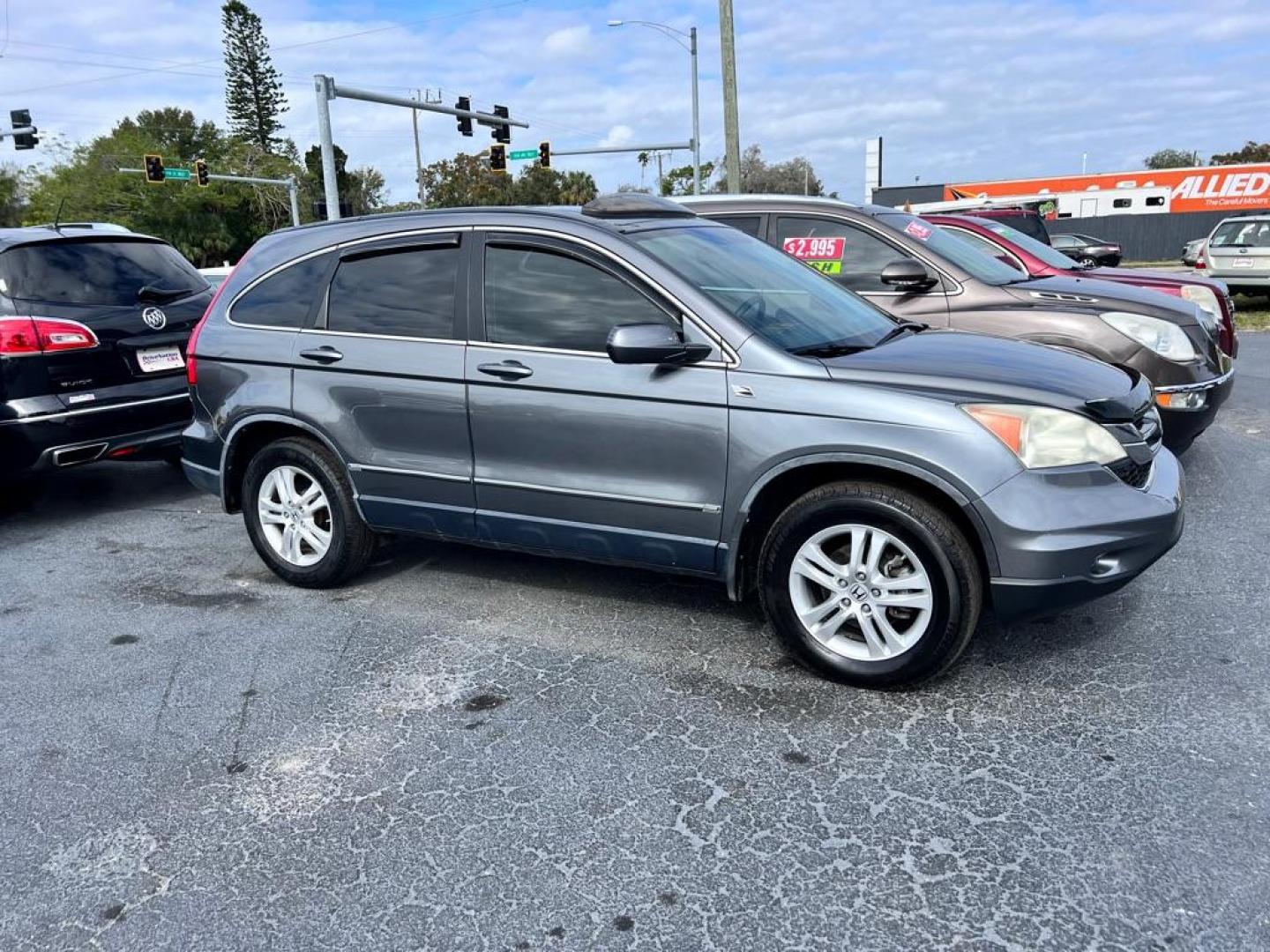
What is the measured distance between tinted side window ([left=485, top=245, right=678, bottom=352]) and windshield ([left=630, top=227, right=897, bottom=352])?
0.23 meters

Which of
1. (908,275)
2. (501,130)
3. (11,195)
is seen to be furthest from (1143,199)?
(11,195)

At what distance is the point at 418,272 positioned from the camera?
445cm

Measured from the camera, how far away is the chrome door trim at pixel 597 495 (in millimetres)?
3804

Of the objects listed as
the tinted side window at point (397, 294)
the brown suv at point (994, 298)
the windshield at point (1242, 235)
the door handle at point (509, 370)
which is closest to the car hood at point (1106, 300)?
the brown suv at point (994, 298)

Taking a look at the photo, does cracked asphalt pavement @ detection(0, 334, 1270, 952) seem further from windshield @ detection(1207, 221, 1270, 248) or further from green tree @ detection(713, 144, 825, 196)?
green tree @ detection(713, 144, 825, 196)

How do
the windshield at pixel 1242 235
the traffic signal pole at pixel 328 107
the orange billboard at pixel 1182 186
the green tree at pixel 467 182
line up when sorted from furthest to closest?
the green tree at pixel 467 182 < the orange billboard at pixel 1182 186 < the traffic signal pole at pixel 328 107 < the windshield at pixel 1242 235

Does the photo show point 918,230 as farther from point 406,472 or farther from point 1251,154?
point 1251,154

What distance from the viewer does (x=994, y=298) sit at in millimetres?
6188

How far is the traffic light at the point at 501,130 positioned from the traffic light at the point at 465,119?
42.9 inches

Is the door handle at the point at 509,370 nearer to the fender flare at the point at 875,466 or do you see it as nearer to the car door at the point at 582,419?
the car door at the point at 582,419

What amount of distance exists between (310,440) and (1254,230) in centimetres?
1587

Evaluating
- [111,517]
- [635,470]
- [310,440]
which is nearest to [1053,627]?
[635,470]

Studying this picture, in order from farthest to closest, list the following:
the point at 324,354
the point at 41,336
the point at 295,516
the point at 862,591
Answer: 1. the point at 41,336
2. the point at 295,516
3. the point at 324,354
4. the point at 862,591

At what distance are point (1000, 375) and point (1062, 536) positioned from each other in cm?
64
